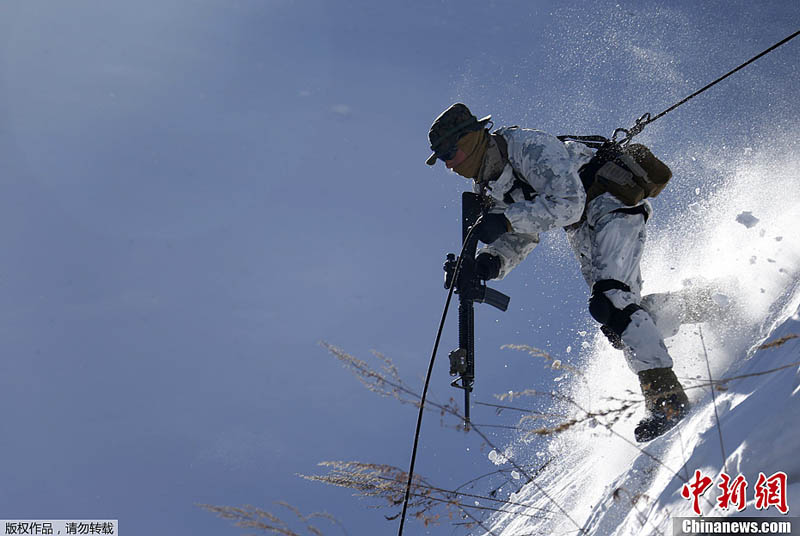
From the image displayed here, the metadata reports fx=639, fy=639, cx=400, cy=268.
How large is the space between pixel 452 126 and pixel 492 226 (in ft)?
2.39

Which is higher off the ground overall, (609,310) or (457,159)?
(457,159)

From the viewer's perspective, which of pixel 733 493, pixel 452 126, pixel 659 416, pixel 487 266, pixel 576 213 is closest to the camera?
pixel 733 493

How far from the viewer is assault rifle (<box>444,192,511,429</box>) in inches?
151

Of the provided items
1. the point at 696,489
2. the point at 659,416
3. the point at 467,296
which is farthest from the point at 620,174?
the point at 696,489

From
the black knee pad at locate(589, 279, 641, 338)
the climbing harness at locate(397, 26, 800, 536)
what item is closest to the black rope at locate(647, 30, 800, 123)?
the climbing harness at locate(397, 26, 800, 536)

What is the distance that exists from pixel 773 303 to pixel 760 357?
120cm

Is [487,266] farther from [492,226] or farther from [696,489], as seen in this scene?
[696,489]

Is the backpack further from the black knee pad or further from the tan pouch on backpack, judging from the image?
the black knee pad

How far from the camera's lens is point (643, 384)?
3.47 meters

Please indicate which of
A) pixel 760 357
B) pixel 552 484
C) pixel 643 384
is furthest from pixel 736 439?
pixel 552 484

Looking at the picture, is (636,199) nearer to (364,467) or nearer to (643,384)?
(643,384)

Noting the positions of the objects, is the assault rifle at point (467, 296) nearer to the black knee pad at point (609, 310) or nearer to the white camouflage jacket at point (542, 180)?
the white camouflage jacket at point (542, 180)

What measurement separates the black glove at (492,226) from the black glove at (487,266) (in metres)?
0.42

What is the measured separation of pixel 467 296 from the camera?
13.6 feet
